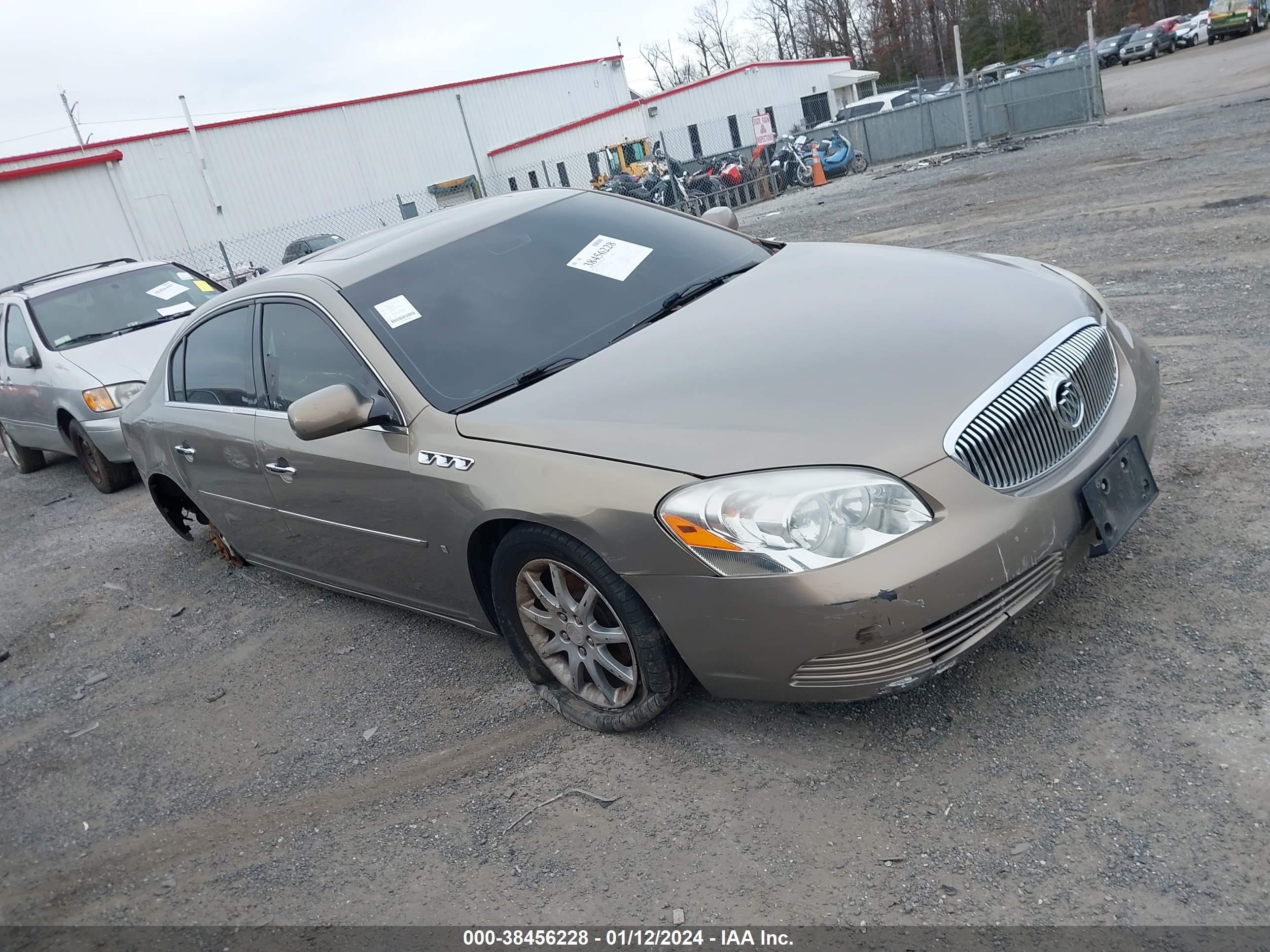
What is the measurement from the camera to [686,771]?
9.82ft

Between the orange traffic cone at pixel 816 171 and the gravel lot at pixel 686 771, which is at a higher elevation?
the orange traffic cone at pixel 816 171

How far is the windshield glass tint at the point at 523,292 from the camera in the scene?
3.46 m

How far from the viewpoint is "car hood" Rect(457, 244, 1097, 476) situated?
265cm

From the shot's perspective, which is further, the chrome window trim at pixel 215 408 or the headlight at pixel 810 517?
the chrome window trim at pixel 215 408

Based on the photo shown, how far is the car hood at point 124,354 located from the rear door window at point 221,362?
10.8 feet

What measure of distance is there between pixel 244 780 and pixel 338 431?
1313mm

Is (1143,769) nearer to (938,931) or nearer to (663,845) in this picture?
(938,931)

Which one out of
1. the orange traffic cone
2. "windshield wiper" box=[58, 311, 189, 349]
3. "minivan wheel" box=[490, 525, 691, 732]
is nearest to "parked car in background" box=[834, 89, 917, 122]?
the orange traffic cone

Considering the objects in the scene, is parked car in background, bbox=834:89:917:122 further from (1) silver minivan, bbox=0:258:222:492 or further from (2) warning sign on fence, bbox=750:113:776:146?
(1) silver minivan, bbox=0:258:222:492

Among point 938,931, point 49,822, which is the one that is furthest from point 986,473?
point 49,822

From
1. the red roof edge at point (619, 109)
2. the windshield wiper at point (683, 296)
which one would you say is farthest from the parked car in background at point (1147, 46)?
the windshield wiper at point (683, 296)

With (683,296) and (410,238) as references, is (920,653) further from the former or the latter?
(410,238)

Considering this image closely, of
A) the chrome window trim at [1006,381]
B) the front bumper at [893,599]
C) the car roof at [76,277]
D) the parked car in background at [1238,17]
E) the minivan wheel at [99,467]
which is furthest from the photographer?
the parked car in background at [1238,17]

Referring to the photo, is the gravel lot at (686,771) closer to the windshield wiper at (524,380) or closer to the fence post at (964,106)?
the windshield wiper at (524,380)
